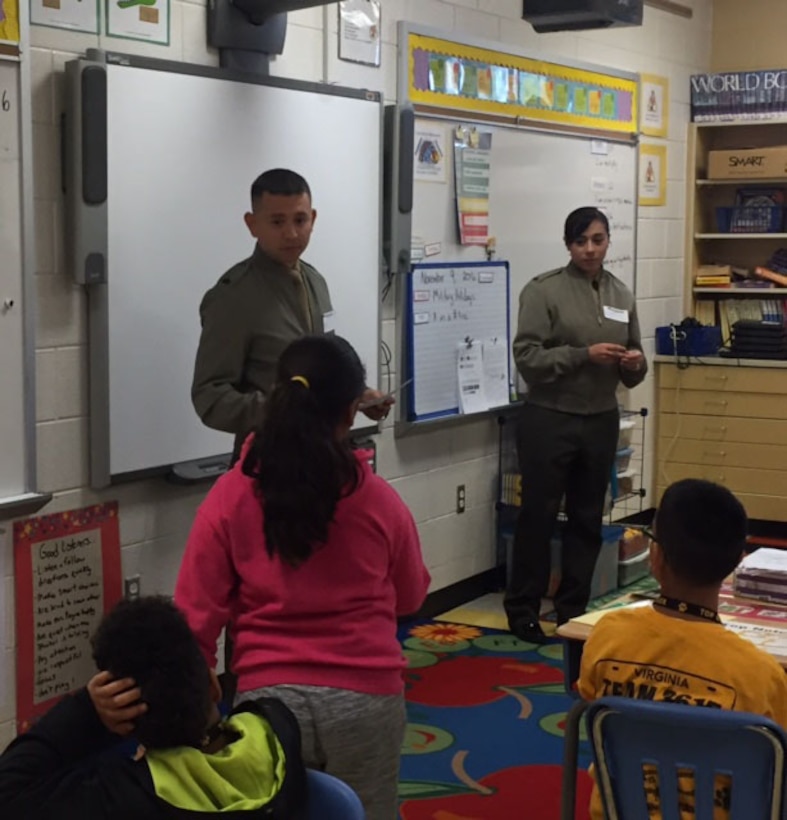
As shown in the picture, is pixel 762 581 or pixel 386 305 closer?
pixel 762 581

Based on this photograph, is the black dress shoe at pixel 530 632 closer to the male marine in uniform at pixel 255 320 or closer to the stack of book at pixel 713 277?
the male marine in uniform at pixel 255 320

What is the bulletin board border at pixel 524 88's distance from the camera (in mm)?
4875

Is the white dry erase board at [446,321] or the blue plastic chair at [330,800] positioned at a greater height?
the white dry erase board at [446,321]

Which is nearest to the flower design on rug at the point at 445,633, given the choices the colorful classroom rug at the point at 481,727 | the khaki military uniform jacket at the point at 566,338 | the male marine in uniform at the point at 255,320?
the colorful classroom rug at the point at 481,727

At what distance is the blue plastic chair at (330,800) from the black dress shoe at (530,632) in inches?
123

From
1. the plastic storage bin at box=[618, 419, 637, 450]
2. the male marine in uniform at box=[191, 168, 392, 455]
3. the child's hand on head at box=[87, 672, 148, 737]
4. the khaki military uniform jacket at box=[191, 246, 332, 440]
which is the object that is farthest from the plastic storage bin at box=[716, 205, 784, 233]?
the child's hand on head at box=[87, 672, 148, 737]

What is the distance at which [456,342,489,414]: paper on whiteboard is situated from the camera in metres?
5.20

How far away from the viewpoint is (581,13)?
4.43 meters

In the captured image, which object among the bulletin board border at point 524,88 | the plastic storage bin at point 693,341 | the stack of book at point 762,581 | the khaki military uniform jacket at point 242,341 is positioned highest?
the bulletin board border at point 524,88

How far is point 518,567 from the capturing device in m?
4.97

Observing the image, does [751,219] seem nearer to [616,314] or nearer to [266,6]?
[616,314]

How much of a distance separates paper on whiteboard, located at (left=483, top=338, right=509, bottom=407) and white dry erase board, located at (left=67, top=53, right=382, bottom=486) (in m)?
1.23

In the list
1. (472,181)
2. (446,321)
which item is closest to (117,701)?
(446,321)

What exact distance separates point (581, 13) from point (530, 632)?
2.26m
